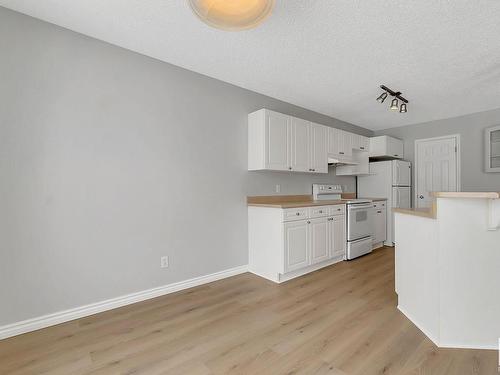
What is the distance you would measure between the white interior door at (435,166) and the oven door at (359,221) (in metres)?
1.29

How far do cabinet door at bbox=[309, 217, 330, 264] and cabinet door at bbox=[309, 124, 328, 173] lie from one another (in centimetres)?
86

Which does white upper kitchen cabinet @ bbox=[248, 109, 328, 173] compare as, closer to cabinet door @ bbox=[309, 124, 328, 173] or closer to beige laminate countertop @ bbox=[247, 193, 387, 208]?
cabinet door @ bbox=[309, 124, 328, 173]

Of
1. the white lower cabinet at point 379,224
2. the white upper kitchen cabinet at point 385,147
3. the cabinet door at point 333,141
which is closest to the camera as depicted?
the cabinet door at point 333,141

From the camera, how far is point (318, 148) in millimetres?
4070

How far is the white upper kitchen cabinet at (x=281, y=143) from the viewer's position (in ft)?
11.0

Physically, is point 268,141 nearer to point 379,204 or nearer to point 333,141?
point 333,141

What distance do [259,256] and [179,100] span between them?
213 centimetres

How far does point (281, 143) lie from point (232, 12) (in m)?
2.15

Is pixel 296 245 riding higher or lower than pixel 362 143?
lower

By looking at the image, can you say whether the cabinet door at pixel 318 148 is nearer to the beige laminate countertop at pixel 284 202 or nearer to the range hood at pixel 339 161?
the range hood at pixel 339 161

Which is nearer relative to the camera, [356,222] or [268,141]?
[268,141]

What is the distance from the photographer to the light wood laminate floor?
1604mm

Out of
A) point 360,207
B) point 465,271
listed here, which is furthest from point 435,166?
point 465,271

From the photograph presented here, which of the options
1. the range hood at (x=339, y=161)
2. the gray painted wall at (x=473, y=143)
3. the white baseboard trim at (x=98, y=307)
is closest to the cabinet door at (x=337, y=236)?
the range hood at (x=339, y=161)
